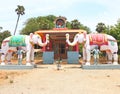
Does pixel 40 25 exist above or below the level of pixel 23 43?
above

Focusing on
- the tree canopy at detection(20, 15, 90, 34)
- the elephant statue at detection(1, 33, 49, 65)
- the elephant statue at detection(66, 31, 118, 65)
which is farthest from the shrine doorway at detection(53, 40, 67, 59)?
the tree canopy at detection(20, 15, 90, 34)

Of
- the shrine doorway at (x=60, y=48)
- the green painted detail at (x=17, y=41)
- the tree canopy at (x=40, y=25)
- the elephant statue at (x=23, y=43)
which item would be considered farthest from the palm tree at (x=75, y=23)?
the green painted detail at (x=17, y=41)

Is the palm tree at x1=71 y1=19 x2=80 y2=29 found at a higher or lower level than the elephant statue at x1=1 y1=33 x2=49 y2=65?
higher

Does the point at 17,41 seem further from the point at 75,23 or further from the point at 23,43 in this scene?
the point at 75,23

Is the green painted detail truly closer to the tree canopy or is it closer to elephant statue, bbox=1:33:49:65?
elephant statue, bbox=1:33:49:65

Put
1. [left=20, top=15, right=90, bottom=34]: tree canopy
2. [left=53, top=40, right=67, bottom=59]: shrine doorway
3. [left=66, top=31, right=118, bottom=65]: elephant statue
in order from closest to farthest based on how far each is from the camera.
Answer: [left=66, top=31, right=118, bottom=65]: elephant statue
[left=53, top=40, right=67, bottom=59]: shrine doorway
[left=20, top=15, right=90, bottom=34]: tree canopy

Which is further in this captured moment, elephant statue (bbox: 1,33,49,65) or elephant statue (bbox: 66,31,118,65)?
elephant statue (bbox: 1,33,49,65)

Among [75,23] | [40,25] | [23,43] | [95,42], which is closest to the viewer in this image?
[95,42]

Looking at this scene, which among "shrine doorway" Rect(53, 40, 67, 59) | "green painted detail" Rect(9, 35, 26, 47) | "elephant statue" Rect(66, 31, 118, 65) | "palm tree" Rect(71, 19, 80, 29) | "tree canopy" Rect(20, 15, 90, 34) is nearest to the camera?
"elephant statue" Rect(66, 31, 118, 65)

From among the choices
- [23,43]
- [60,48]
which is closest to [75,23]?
[60,48]

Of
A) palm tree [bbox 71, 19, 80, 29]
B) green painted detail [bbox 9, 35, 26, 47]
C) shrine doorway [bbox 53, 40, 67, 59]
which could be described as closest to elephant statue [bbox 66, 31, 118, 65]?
green painted detail [bbox 9, 35, 26, 47]

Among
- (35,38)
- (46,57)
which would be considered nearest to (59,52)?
(46,57)

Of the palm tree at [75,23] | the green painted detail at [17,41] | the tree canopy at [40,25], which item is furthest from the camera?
the palm tree at [75,23]

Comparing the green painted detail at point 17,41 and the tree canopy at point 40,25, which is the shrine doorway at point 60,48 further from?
the tree canopy at point 40,25
